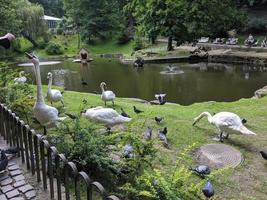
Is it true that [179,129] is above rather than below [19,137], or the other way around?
below

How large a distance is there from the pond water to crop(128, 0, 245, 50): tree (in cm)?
422

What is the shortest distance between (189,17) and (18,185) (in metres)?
27.9

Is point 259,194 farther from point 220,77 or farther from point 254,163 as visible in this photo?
point 220,77

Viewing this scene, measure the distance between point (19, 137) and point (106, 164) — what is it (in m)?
1.31

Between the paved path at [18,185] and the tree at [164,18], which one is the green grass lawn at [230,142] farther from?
the tree at [164,18]

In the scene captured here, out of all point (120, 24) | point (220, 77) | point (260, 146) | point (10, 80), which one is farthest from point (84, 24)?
point (260, 146)

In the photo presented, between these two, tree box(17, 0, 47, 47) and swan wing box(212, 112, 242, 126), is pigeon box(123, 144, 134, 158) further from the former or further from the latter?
tree box(17, 0, 47, 47)

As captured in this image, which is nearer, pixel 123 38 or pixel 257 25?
pixel 257 25

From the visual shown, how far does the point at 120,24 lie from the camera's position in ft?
145

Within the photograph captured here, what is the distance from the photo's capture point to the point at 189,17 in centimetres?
3066

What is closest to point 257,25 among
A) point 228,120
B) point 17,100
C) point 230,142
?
point 230,142

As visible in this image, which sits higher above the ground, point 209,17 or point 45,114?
point 209,17

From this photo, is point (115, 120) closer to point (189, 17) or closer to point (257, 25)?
point (189, 17)

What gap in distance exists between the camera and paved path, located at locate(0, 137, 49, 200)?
436 centimetres
